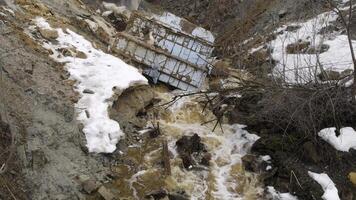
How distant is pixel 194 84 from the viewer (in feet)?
34.1


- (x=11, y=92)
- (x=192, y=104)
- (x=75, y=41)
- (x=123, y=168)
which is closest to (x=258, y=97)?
(x=192, y=104)

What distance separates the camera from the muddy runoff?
7.34m

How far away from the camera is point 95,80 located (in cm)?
877

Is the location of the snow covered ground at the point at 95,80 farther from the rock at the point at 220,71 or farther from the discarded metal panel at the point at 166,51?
the rock at the point at 220,71

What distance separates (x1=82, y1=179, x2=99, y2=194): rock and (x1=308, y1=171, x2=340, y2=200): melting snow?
10.9 feet

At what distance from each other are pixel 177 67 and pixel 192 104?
969 millimetres

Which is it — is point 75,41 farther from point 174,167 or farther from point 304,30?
point 304,30

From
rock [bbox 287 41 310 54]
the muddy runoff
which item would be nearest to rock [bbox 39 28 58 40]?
the muddy runoff

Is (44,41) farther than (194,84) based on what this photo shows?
No

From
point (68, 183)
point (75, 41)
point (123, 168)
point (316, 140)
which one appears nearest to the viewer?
point (68, 183)

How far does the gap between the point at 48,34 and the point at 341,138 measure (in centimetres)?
575

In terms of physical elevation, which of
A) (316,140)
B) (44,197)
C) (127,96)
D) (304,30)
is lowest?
(44,197)

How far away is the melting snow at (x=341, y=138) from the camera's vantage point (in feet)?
26.0

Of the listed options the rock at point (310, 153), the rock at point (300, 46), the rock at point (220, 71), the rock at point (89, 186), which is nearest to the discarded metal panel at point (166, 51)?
the rock at point (220, 71)
